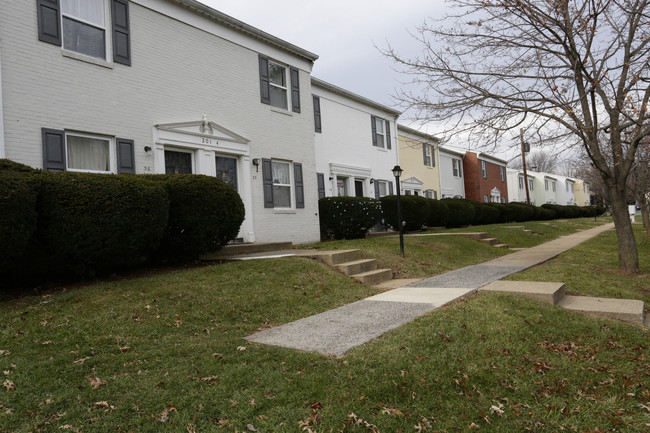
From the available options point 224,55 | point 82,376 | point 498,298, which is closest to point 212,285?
point 82,376

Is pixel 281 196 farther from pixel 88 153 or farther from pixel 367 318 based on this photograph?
pixel 367 318

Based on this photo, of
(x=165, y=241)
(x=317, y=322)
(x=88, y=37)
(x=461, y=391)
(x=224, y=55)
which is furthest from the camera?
(x=224, y=55)

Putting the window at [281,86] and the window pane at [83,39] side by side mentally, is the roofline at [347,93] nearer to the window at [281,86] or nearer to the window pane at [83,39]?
the window at [281,86]

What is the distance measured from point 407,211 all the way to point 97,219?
12.6 metres

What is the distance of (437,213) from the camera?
783 inches

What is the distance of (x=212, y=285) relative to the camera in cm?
659

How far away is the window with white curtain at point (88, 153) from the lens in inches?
319

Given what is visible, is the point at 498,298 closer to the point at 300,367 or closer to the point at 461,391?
the point at 461,391

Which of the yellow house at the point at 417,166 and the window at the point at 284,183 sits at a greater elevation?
the yellow house at the point at 417,166

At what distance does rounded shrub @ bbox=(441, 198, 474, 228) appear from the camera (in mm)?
21275

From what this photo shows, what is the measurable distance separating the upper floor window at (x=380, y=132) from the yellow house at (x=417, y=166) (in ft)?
4.35

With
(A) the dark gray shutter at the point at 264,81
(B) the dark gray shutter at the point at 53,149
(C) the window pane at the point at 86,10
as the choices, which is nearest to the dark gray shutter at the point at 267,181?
(A) the dark gray shutter at the point at 264,81

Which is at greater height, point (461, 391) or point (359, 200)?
point (359, 200)

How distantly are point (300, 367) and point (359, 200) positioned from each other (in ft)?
35.7
